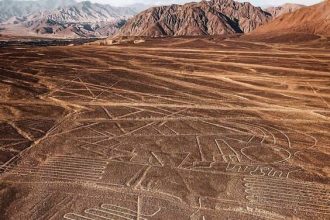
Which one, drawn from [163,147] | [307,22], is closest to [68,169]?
[163,147]

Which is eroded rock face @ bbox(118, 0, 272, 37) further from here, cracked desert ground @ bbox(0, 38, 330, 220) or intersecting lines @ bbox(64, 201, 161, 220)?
intersecting lines @ bbox(64, 201, 161, 220)

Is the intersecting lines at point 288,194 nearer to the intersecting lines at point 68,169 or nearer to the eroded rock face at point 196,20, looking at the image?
the intersecting lines at point 68,169

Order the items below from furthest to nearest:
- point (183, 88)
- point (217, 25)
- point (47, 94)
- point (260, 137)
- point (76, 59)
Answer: point (217, 25) < point (76, 59) < point (183, 88) < point (47, 94) < point (260, 137)

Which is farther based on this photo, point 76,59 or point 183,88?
point 76,59

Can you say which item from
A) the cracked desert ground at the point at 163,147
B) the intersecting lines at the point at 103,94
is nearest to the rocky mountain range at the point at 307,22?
the cracked desert ground at the point at 163,147

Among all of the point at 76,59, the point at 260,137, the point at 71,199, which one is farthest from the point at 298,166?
the point at 76,59

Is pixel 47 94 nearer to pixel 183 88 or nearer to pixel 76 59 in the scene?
pixel 183 88

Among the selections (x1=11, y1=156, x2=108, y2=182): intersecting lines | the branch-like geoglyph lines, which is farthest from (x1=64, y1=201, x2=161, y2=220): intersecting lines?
(x1=11, y1=156, x2=108, y2=182): intersecting lines

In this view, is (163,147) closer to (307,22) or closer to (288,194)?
(288,194)
